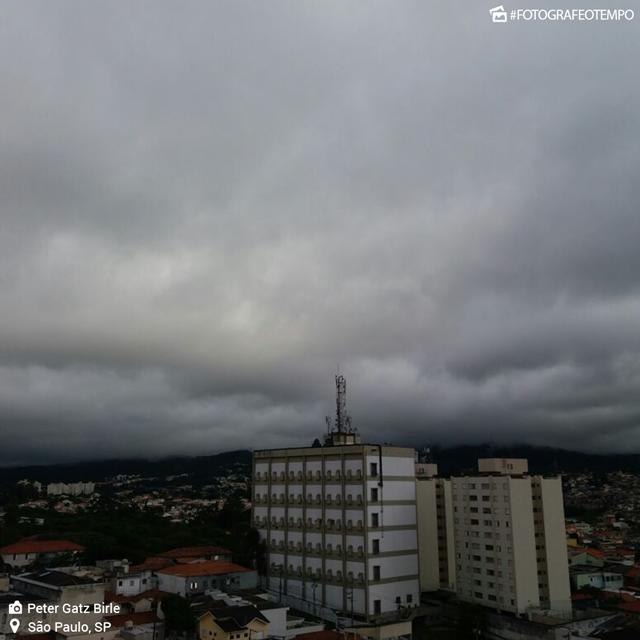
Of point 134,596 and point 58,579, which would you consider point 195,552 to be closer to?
point 134,596

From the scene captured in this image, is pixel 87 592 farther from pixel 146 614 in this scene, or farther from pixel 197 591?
pixel 197 591

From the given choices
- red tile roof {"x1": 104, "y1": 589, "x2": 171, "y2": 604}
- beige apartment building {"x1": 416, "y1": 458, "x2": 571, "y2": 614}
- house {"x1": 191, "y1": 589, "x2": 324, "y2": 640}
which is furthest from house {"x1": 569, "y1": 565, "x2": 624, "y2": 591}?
red tile roof {"x1": 104, "y1": 589, "x2": 171, "y2": 604}

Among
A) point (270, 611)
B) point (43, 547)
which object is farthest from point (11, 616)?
point (43, 547)

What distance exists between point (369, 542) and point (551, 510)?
2388cm

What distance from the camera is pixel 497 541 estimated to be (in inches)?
2625

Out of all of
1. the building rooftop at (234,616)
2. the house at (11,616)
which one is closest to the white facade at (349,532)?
the building rooftop at (234,616)

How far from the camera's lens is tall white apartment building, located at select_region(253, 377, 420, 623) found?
6066 centimetres

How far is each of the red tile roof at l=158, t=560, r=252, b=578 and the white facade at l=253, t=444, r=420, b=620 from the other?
8180mm

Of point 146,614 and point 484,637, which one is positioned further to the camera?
point 484,637

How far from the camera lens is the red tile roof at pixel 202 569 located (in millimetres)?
59031

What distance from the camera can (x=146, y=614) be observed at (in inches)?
1924

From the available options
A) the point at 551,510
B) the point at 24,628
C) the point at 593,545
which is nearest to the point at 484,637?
the point at 551,510

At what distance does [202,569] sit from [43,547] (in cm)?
2354

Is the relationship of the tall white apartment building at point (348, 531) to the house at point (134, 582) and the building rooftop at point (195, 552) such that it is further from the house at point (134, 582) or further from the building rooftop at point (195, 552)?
the house at point (134, 582)
